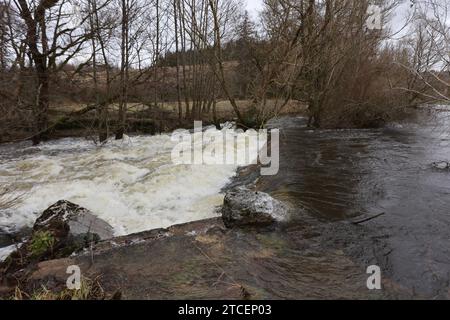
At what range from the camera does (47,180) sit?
30.9 ft

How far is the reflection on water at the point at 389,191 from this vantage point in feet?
15.4

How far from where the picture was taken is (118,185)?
8906mm

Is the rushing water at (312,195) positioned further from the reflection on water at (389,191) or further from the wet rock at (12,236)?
the wet rock at (12,236)

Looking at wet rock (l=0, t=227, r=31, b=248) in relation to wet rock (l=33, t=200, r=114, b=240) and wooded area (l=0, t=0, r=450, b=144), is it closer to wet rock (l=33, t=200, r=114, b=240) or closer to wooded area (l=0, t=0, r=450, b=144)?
wet rock (l=33, t=200, r=114, b=240)

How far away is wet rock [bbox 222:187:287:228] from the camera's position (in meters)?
5.87

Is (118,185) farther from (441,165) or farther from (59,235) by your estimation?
(441,165)

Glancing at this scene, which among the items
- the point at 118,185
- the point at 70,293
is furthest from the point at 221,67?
the point at 70,293

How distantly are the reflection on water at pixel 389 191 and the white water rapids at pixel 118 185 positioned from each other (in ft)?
5.29

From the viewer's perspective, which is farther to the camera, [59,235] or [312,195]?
[312,195]

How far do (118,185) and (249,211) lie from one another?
13.7 ft

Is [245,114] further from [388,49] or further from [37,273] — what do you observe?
[37,273]

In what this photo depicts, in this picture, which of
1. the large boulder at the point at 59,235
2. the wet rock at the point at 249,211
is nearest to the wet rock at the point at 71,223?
the large boulder at the point at 59,235

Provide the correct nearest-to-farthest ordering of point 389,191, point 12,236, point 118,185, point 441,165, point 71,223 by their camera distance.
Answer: point 71,223
point 12,236
point 389,191
point 118,185
point 441,165

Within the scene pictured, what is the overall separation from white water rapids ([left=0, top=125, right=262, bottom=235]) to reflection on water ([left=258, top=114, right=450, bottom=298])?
1.61 meters
